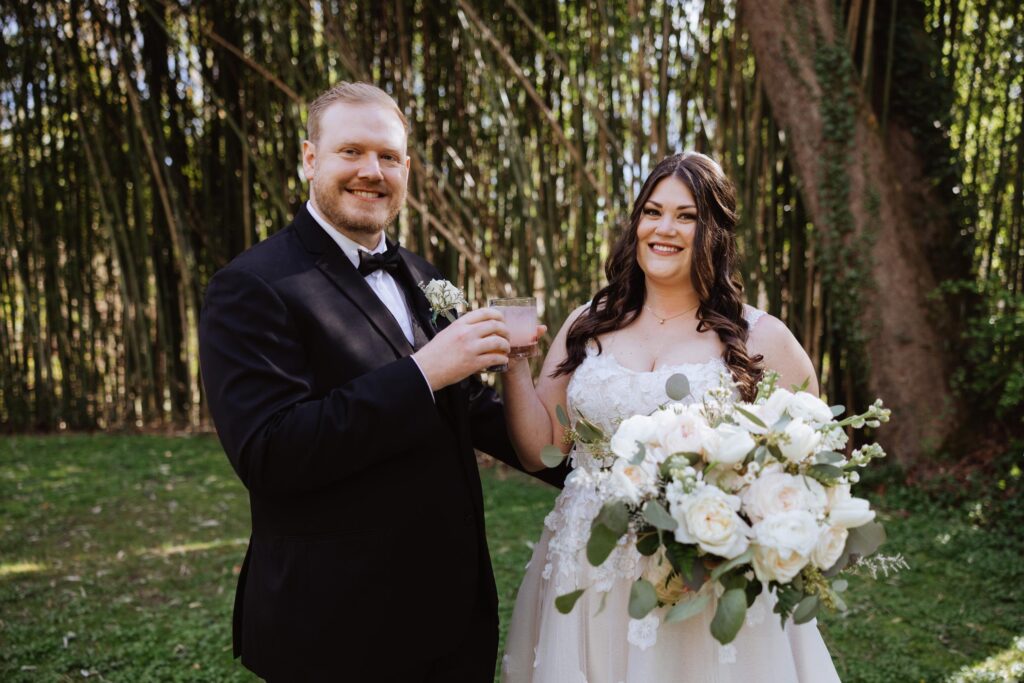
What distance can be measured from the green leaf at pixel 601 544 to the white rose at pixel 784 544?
0.20m

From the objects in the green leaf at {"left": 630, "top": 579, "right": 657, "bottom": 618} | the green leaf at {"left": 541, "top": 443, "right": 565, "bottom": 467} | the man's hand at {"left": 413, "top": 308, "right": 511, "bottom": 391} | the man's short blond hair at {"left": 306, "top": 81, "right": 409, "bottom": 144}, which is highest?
the man's short blond hair at {"left": 306, "top": 81, "right": 409, "bottom": 144}

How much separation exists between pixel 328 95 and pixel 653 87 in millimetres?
2900

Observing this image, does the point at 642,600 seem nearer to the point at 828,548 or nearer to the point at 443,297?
the point at 828,548

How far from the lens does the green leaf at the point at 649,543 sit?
3.70 feet

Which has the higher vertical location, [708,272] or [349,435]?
[708,272]

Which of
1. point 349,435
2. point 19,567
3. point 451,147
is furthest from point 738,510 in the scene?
point 451,147

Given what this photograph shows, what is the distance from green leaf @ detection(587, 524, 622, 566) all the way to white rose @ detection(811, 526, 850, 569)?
0.91 ft

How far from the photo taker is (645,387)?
1667 mm

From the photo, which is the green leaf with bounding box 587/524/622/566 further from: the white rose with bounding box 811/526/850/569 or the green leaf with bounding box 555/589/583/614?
the white rose with bounding box 811/526/850/569

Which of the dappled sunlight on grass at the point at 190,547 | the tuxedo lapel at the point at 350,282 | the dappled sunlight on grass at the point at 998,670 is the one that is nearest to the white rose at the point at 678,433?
the tuxedo lapel at the point at 350,282

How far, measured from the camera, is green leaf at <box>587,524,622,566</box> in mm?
1112

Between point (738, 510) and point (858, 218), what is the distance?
3.20 meters

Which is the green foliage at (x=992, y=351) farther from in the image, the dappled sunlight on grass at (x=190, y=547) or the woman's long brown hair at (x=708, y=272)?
the dappled sunlight on grass at (x=190, y=547)

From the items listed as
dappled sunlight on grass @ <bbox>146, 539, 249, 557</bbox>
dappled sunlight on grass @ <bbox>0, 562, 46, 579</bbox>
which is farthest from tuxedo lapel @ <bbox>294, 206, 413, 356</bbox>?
dappled sunlight on grass @ <bbox>0, 562, 46, 579</bbox>
